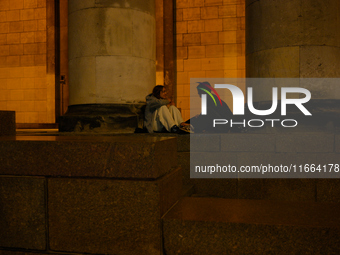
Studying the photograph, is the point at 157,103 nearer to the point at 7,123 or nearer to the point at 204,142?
the point at 204,142

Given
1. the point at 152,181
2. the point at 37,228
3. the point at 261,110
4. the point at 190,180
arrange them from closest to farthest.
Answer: the point at 152,181 → the point at 37,228 → the point at 190,180 → the point at 261,110

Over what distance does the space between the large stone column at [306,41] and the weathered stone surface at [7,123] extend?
160 inches

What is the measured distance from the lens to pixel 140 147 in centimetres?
251

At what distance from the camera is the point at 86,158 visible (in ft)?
8.57

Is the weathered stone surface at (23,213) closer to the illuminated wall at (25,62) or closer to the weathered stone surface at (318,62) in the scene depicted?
the weathered stone surface at (318,62)

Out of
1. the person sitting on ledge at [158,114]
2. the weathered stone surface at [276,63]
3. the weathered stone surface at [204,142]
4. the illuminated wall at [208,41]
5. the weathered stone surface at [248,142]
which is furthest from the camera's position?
the illuminated wall at [208,41]

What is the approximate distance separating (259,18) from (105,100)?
3.34 m

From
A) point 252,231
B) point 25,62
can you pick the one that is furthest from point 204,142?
point 25,62

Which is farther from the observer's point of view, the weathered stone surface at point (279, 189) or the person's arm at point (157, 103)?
the person's arm at point (157, 103)

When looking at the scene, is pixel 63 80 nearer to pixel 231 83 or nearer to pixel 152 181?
pixel 231 83

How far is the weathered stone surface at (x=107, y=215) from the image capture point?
8.27 ft

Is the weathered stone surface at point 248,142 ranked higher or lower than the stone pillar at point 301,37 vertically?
lower

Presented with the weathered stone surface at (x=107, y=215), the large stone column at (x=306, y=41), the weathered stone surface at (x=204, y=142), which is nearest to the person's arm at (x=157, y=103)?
the weathered stone surface at (x=204, y=142)

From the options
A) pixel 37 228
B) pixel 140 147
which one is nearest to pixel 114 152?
pixel 140 147
